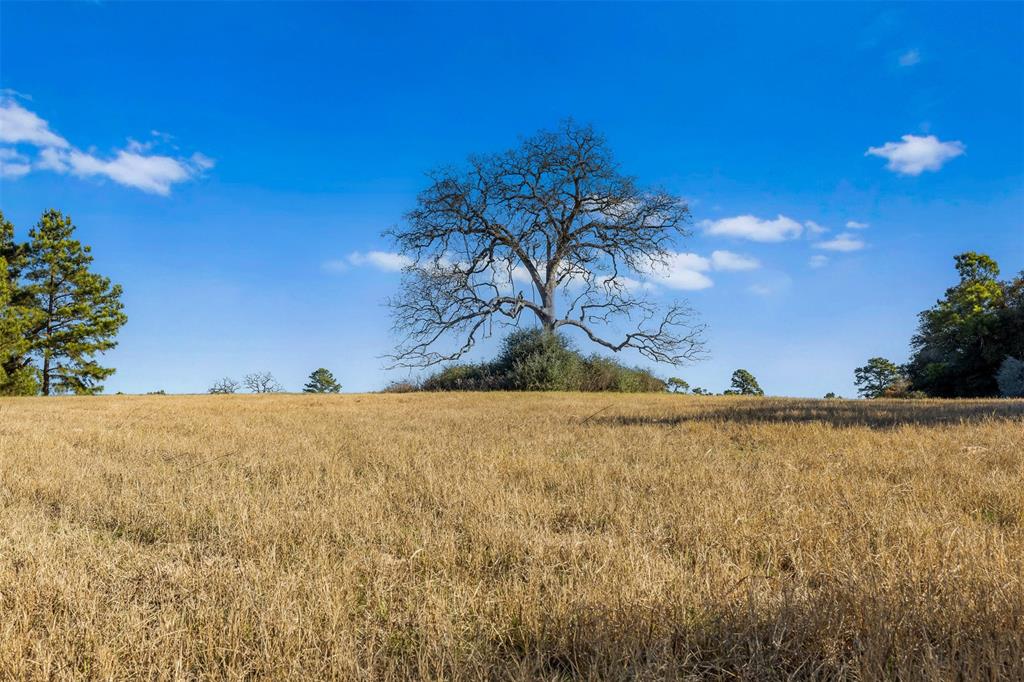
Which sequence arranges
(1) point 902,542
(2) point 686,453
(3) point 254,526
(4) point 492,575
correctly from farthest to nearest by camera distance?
(2) point 686,453 → (3) point 254,526 → (1) point 902,542 → (4) point 492,575

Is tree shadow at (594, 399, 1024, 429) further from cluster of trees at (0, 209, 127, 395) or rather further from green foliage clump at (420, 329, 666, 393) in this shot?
cluster of trees at (0, 209, 127, 395)

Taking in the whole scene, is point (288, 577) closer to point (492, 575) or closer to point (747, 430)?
point (492, 575)


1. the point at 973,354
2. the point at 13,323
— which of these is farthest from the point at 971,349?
the point at 13,323

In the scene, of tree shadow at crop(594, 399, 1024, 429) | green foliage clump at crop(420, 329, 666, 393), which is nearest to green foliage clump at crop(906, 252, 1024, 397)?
green foliage clump at crop(420, 329, 666, 393)

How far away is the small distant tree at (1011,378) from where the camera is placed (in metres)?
22.6

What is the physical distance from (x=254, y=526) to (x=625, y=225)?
99.3 feet

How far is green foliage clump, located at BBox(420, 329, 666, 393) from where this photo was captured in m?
26.5

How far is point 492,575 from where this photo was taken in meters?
3.43

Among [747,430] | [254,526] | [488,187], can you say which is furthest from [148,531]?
[488,187]

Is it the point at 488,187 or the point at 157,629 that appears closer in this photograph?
the point at 157,629

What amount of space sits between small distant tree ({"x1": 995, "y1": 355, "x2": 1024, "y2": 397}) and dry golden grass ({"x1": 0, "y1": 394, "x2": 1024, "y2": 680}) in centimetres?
1987

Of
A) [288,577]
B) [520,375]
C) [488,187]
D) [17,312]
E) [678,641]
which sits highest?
[488,187]

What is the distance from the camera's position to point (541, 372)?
26.6 meters

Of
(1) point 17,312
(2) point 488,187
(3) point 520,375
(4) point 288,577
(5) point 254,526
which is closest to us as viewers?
(4) point 288,577
